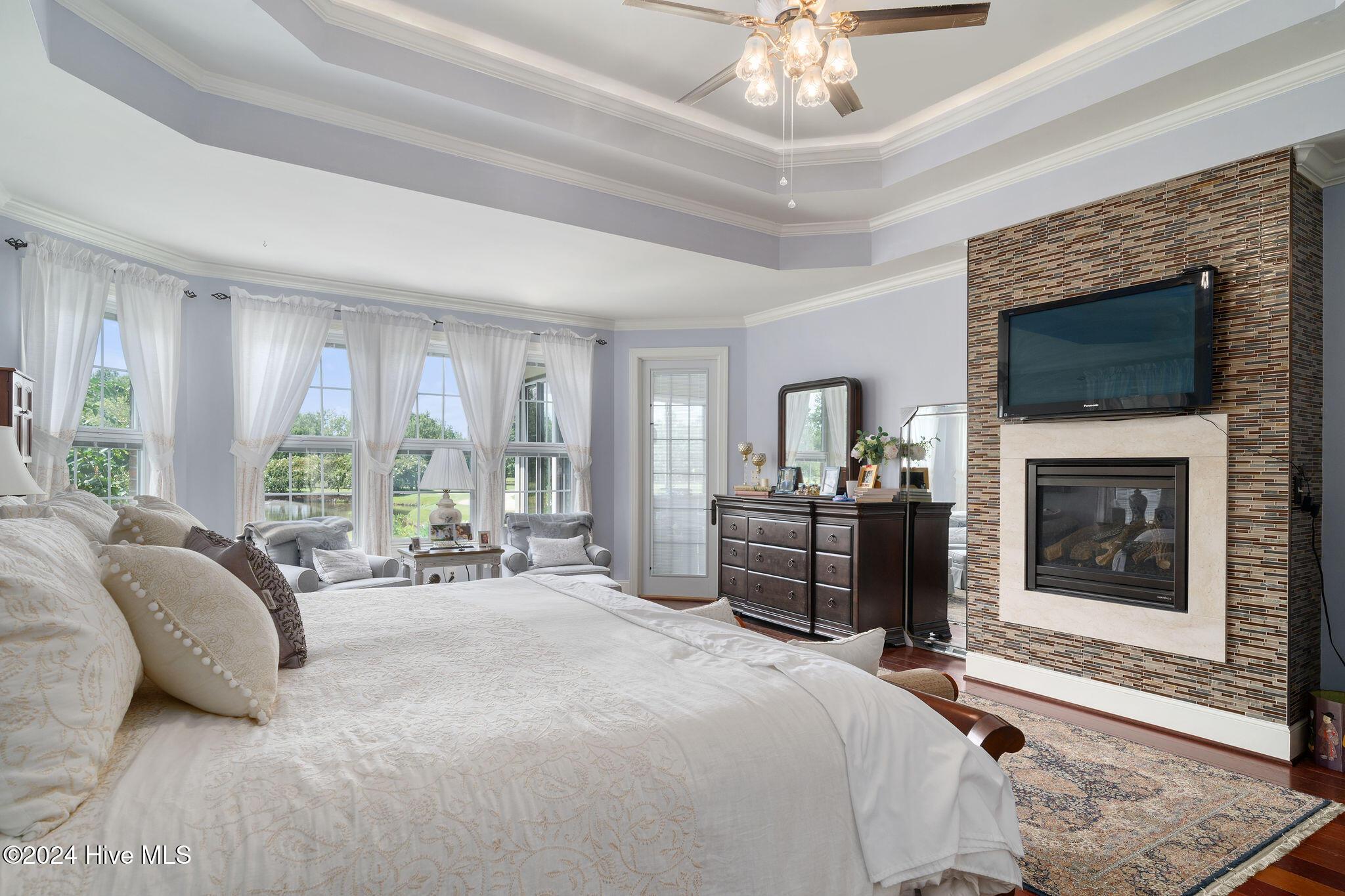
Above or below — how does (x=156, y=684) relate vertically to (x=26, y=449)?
below

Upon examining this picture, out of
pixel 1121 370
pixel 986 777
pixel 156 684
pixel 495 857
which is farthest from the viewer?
pixel 1121 370

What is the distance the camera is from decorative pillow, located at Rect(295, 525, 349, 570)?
468 centimetres

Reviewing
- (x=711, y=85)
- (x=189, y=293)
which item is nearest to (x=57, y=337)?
(x=189, y=293)

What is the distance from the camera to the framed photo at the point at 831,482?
17.6ft

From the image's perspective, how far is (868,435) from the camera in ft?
17.6

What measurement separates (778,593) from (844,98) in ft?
12.0

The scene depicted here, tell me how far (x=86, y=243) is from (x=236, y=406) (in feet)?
4.21

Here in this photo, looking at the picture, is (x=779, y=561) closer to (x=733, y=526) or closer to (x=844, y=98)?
(x=733, y=526)

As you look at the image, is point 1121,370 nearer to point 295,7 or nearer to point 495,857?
point 495,857

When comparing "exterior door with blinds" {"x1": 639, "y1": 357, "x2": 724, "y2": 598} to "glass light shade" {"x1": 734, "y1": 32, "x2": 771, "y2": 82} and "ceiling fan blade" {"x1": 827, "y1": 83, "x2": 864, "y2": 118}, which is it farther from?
"glass light shade" {"x1": 734, "y1": 32, "x2": 771, "y2": 82}

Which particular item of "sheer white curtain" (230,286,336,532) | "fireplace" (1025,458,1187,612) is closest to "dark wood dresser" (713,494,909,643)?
"fireplace" (1025,458,1187,612)

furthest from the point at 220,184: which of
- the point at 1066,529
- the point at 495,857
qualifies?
the point at 1066,529

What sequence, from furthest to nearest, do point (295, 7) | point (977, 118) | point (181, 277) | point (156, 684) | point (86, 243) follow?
point (181, 277) < point (86, 243) < point (977, 118) < point (295, 7) < point (156, 684)

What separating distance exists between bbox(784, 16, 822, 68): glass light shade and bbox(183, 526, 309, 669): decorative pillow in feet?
7.34
